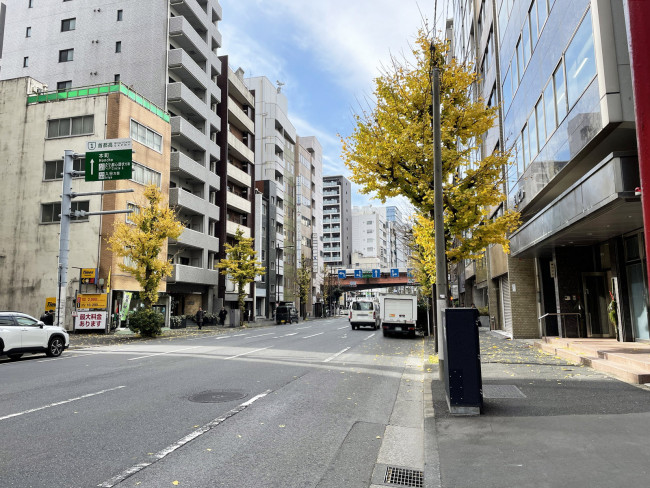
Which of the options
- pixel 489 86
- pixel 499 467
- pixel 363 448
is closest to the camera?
pixel 499 467

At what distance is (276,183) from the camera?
69.2 metres

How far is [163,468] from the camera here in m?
5.04

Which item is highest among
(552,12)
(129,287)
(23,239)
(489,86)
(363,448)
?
(489,86)

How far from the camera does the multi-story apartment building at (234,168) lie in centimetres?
5031

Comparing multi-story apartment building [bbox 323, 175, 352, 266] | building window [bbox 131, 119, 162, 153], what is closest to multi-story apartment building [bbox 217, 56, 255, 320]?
building window [bbox 131, 119, 162, 153]

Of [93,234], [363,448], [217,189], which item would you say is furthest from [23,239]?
[363,448]

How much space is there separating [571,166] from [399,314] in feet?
48.7

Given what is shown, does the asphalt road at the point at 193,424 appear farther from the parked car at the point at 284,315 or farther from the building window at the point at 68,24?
the building window at the point at 68,24

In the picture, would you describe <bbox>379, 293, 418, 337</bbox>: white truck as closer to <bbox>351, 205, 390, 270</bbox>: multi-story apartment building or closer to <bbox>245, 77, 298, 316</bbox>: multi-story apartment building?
<bbox>245, 77, 298, 316</bbox>: multi-story apartment building

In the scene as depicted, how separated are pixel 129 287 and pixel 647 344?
1195 inches

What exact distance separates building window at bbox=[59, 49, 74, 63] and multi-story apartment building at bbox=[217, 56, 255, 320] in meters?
14.2

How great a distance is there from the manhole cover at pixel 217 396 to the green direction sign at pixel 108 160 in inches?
591

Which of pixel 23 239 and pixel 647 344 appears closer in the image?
pixel 647 344

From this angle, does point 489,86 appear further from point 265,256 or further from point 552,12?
point 265,256
